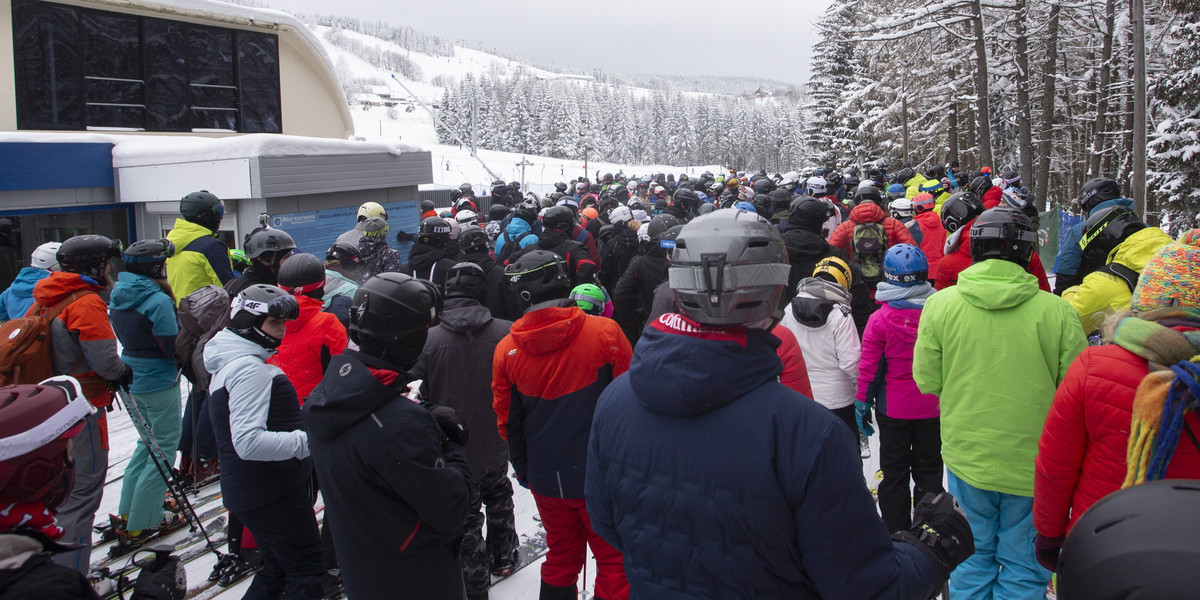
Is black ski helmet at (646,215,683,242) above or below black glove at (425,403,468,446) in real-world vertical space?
above

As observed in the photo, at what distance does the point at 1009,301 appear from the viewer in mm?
3398

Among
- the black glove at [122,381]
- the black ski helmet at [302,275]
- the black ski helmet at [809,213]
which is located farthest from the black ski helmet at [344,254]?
the black ski helmet at [809,213]

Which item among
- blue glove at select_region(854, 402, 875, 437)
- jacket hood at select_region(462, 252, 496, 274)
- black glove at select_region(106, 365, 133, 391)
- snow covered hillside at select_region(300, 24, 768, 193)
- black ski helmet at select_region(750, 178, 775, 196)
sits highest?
snow covered hillside at select_region(300, 24, 768, 193)

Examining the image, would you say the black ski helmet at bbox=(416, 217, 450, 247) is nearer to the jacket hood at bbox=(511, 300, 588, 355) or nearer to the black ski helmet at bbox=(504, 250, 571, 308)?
the black ski helmet at bbox=(504, 250, 571, 308)

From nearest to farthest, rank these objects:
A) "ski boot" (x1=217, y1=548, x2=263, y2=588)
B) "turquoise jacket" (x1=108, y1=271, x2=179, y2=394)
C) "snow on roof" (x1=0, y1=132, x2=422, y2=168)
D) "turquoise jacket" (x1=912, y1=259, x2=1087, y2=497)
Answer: "turquoise jacket" (x1=912, y1=259, x2=1087, y2=497) < "ski boot" (x1=217, y1=548, x2=263, y2=588) < "turquoise jacket" (x1=108, y1=271, x2=179, y2=394) < "snow on roof" (x1=0, y1=132, x2=422, y2=168)

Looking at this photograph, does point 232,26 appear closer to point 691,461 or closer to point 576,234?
point 576,234

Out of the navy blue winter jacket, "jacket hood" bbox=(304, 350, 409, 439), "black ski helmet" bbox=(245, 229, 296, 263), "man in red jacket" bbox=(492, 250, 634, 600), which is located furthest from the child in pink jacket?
"black ski helmet" bbox=(245, 229, 296, 263)

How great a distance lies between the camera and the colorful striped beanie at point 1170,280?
2.66 meters

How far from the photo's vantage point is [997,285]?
3424mm

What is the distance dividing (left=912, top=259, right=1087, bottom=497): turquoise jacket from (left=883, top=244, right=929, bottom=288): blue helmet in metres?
0.65

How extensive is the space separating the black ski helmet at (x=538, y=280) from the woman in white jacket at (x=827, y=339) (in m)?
1.73

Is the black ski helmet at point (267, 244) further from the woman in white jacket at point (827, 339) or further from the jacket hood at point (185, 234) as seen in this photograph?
the woman in white jacket at point (827, 339)

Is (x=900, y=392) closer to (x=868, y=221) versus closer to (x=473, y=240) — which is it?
(x=868, y=221)

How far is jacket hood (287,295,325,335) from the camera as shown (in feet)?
14.6
